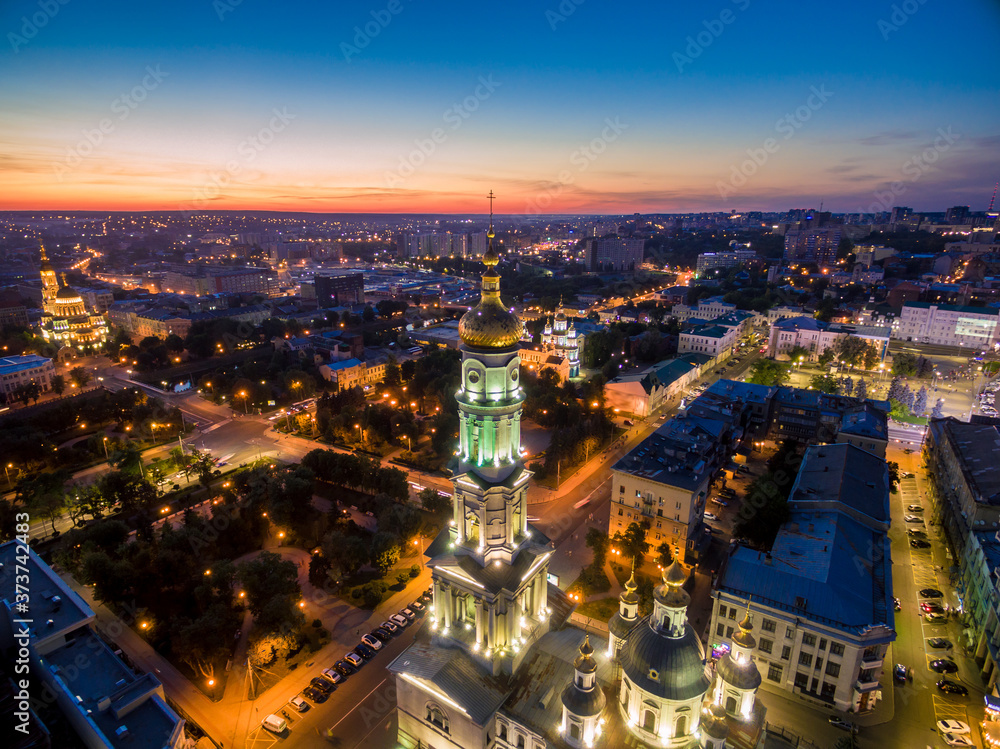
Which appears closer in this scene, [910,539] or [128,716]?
[128,716]

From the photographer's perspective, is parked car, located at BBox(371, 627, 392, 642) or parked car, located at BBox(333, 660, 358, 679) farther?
parked car, located at BBox(371, 627, 392, 642)

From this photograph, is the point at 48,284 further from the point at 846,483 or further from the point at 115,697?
the point at 846,483

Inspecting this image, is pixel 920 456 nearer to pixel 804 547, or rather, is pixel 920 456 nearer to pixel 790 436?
pixel 790 436

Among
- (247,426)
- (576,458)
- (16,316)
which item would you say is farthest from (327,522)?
(16,316)

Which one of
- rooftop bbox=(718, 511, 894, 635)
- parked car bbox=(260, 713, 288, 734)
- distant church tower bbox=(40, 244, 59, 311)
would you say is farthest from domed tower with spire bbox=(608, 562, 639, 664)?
distant church tower bbox=(40, 244, 59, 311)

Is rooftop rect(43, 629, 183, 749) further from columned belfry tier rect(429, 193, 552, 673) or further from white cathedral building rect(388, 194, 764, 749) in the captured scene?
columned belfry tier rect(429, 193, 552, 673)

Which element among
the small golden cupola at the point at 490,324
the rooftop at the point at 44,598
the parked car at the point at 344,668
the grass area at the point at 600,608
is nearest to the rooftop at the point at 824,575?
the grass area at the point at 600,608
